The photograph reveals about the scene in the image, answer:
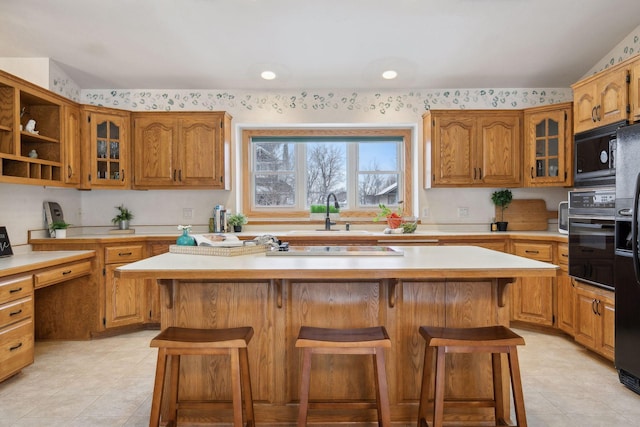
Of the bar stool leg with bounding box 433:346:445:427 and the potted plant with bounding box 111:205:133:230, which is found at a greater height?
the potted plant with bounding box 111:205:133:230

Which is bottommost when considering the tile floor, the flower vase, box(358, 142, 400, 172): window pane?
the tile floor

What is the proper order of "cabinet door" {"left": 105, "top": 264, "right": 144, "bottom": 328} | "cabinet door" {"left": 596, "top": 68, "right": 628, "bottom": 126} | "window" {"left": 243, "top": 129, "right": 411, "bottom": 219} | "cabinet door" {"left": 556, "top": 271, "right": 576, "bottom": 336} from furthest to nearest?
"window" {"left": 243, "top": 129, "right": 411, "bottom": 219}
"cabinet door" {"left": 105, "top": 264, "right": 144, "bottom": 328}
"cabinet door" {"left": 556, "top": 271, "right": 576, "bottom": 336}
"cabinet door" {"left": 596, "top": 68, "right": 628, "bottom": 126}

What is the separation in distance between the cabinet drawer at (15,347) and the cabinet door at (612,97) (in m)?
4.50

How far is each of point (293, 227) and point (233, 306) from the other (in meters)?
2.46

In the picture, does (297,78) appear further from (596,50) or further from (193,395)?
(193,395)

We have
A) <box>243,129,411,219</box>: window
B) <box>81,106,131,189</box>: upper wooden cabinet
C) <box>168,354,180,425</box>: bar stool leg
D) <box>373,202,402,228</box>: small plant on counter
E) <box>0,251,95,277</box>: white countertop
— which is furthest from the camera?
<box>243,129,411,219</box>: window

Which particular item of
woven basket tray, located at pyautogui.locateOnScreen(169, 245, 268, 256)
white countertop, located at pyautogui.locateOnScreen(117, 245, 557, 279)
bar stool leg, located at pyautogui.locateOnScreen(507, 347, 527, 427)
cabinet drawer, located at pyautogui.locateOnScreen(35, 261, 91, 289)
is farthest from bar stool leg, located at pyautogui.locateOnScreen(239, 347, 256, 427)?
cabinet drawer, located at pyautogui.locateOnScreen(35, 261, 91, 289)

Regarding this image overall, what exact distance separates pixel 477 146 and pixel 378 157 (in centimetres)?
114

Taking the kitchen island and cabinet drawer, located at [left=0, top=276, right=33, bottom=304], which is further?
cabinet drawer, located at [left=0, top=276, right=33, bottom=304]

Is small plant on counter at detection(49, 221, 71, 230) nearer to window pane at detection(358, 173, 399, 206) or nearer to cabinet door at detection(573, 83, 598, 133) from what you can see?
window pane at detection(358, 173, 399, 206)

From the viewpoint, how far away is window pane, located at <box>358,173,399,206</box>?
183 inches

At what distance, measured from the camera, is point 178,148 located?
157 inches

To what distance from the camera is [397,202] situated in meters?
4.60

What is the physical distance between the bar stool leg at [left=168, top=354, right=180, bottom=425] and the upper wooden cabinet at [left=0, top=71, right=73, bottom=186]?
209 cm
